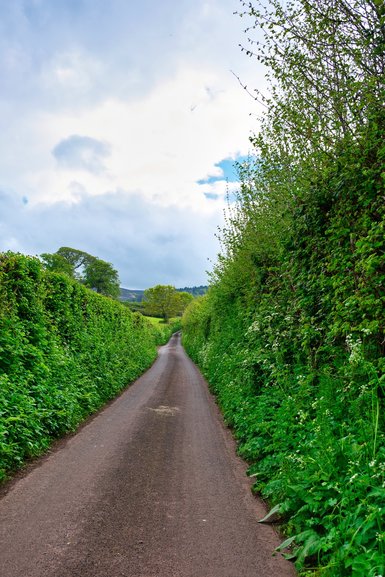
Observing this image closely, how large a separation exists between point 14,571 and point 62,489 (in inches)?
75.0

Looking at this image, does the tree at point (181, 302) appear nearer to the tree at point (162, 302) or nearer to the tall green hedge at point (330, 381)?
the tree at point (162, 302)

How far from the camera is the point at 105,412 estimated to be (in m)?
10.7

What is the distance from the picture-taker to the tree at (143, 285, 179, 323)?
104812mm

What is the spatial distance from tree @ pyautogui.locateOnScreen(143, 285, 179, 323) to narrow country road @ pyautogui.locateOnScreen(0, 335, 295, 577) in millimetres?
96645

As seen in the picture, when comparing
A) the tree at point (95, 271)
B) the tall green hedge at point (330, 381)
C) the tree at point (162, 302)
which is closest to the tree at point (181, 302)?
the tree at point (162, 302)

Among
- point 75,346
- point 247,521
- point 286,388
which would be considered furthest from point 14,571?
point 75,346

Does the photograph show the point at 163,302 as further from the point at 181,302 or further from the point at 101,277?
the point at 101,277

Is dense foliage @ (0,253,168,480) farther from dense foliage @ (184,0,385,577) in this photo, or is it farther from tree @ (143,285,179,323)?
tree @ (143,285,179,323)

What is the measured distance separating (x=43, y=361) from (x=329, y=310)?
6248 millimetres

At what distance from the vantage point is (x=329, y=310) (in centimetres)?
616

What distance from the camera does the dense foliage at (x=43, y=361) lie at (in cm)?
655

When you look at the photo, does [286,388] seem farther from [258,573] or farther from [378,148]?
→ [378,148]

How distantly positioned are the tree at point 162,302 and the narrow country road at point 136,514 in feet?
317

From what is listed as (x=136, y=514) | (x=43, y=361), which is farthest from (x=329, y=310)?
(x=43, y=361)
